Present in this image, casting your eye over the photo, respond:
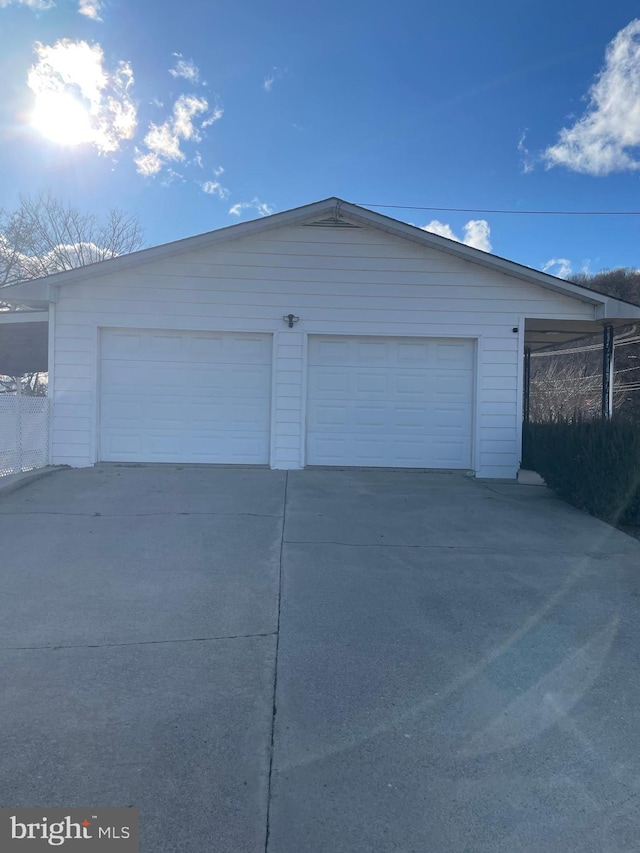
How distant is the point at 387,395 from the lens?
984 cm

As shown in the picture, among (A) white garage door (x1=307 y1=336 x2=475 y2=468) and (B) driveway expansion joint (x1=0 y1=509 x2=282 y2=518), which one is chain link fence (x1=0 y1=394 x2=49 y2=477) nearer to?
(B) driveway expansion joint (x1=0 y1=509 x2=282 y2=518)

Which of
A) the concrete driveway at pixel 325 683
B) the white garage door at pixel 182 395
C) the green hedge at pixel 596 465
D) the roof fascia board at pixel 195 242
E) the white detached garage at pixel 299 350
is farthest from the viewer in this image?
the white garage door at pixel 182 395

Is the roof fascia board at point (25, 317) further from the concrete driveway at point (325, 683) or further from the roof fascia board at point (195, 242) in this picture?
the concrete driveway at point (325, 683)

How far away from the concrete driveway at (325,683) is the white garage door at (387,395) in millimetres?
3499

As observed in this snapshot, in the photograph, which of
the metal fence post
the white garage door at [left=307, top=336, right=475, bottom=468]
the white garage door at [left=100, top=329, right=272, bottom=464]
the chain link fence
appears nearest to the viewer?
the chain link fence

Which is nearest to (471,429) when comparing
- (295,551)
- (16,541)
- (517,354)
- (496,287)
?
(517,354)

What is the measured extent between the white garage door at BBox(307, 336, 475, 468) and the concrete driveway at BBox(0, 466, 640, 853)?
3499mm

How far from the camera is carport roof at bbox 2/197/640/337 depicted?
938 centimetres

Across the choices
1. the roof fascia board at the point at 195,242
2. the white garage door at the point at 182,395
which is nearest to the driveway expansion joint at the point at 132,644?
the white garage door at the point at 182,395

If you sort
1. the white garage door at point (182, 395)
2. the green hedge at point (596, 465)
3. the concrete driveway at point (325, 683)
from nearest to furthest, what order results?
the concrete driveway at point (325, 683), the green hedge at point (596, 465), the white garage door at point (182, 395)

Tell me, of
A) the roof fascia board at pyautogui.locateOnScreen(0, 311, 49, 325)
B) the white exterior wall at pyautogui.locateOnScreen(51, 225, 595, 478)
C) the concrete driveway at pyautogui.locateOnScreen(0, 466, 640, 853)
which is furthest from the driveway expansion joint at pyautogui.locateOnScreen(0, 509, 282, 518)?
the roof fascia board at pyautogui.locateOnScreen(0, 311, 49, 325)

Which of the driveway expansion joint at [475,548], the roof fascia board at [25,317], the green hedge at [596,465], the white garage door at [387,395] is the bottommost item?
the driveway expansion joint at [475,548]

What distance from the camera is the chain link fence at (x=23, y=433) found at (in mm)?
8164

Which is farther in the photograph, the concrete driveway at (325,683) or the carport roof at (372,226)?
the carport roof at (372,226)
